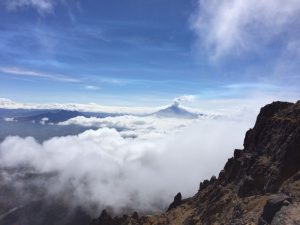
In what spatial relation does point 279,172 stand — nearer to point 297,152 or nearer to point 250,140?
point 297,152

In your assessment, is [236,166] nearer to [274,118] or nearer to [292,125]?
[274,118]

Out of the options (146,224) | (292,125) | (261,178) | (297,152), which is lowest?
(146,224)

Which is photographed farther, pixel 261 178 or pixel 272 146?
pixel 272 146

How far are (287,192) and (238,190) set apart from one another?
43.5 metres

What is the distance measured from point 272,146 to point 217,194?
24.5 metres

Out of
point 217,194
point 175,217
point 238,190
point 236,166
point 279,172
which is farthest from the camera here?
point 175,217

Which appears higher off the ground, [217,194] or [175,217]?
[217,194]

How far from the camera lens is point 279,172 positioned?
348 ft

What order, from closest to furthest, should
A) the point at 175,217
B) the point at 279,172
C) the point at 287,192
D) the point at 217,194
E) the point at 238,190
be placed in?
1. the point at 287,192
2. the point at 279,172
3. the point at 238,190
4. the point at 217,194
5. the point at 175,217

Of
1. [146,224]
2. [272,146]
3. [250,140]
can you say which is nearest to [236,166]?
[250,140]

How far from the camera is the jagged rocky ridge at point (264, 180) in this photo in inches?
2813

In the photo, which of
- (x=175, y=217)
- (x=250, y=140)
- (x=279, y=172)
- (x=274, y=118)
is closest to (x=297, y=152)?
(x=279, y=172)

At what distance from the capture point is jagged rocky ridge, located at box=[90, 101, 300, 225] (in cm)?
7144

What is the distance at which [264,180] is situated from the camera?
10862 centimetres
